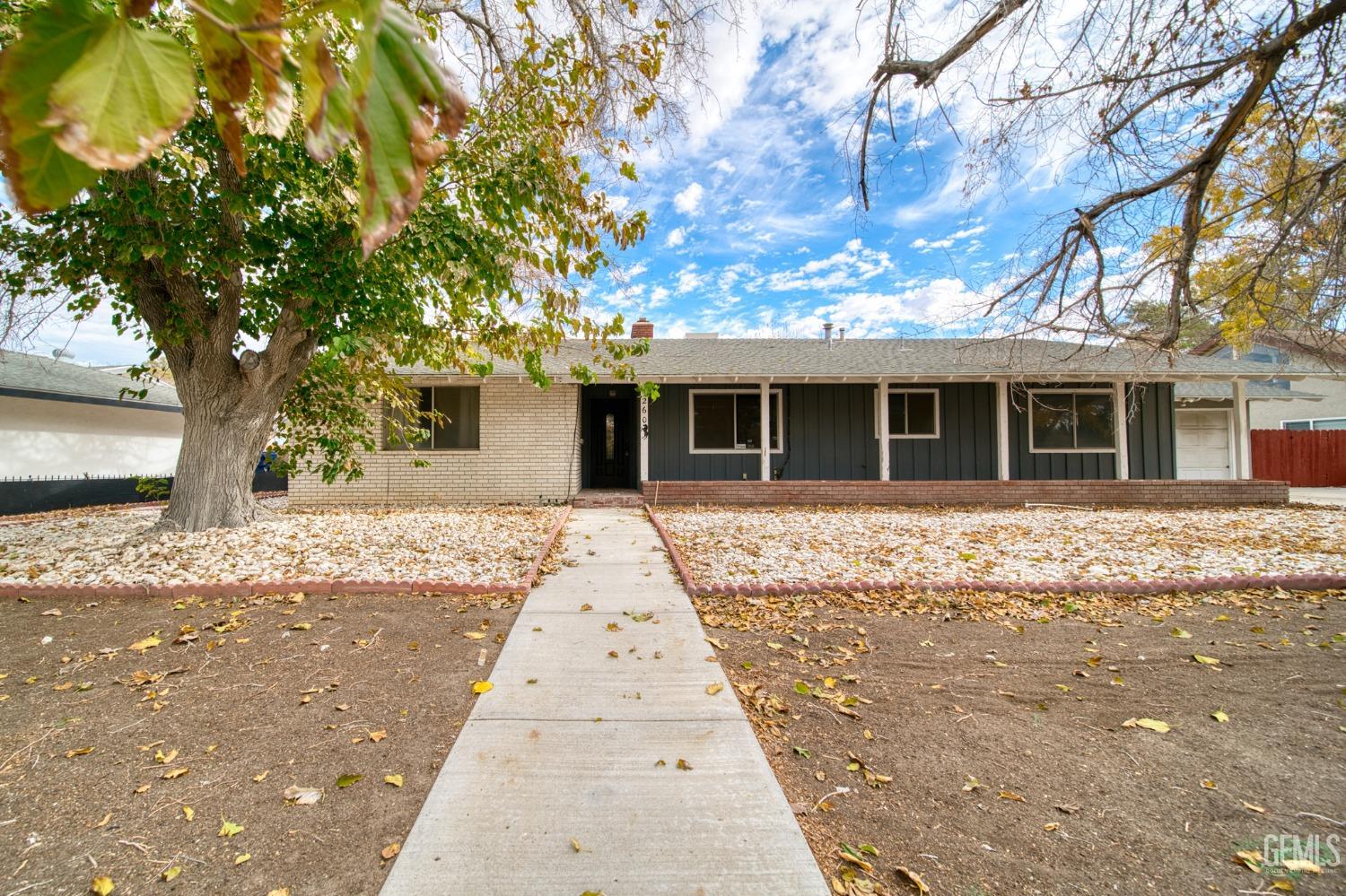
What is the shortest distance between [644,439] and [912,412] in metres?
6.20

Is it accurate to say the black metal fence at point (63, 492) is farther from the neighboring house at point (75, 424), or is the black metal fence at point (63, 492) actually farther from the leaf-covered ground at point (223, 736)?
the leaf-covered ground at point (223, 736)

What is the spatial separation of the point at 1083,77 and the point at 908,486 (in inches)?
324

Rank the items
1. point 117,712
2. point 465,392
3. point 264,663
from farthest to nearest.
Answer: point 465,392 → point 264,663 → point 117,712

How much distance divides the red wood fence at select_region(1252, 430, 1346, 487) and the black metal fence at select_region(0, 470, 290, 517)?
86.1 feet

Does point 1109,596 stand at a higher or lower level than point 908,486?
lower

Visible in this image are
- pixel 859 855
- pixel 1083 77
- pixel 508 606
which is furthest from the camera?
pixel 508 606

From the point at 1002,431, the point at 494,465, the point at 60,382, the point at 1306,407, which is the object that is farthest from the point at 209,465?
the point at 1306,407

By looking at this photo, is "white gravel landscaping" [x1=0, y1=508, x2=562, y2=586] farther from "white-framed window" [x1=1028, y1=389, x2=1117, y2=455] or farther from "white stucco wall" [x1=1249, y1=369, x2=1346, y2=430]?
"white stucco wall" [x1=1249, y1=369, x2=1346, y2=430]

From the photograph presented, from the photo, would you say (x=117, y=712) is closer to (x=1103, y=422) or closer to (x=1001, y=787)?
(x=1001, y=787)

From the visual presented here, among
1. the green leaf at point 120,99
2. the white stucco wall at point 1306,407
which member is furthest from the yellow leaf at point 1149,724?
the white stucco wall at point 1306,407

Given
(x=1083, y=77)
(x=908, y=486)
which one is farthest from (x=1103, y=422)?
(x=1083, y=77)

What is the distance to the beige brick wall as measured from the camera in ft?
38.2

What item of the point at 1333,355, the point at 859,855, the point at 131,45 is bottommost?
the point at 859,855

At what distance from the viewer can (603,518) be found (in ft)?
30.4
